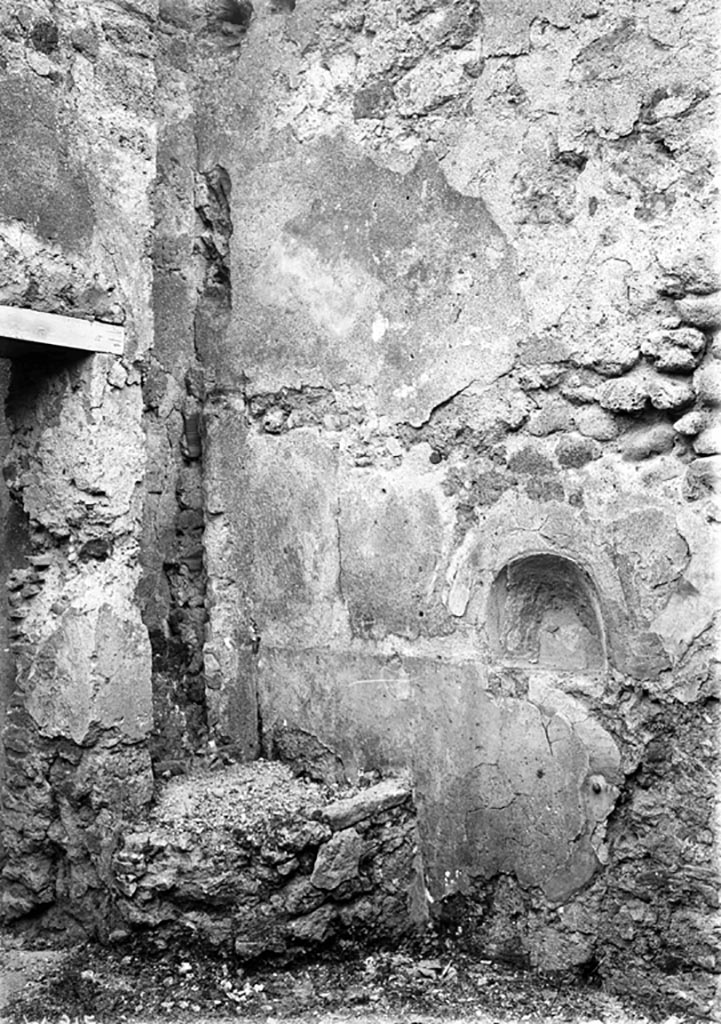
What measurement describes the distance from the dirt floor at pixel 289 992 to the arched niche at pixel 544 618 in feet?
3.04

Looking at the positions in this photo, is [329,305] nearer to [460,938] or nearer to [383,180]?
[383,180]

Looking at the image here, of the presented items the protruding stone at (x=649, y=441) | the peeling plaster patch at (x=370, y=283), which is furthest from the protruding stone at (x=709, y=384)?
Result: the peeling plaster patch at (x=370, y=283)

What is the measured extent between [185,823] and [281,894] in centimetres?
36

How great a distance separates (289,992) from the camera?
3.31m

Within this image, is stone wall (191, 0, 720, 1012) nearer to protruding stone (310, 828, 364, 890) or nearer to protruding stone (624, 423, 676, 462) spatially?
protruding stone (624, 423, 676, 462)

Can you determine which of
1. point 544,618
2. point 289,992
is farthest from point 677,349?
point 289,992

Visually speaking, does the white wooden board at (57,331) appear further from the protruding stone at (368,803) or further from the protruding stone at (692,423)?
the protruding stone at (692,423)

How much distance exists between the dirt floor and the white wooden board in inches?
71.6

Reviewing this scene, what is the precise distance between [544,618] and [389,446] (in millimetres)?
745

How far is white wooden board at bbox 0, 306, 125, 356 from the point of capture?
334 centimetres

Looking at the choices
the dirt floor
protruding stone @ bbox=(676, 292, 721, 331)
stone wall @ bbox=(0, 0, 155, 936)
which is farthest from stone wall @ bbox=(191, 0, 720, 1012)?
stone wall @ bbox=(0, 0, 155, 936)

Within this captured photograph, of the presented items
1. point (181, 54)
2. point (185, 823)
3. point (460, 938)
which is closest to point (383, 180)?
point (181, 54)

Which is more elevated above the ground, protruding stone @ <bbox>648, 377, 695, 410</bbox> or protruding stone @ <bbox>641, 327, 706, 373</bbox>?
protruding stone @ <bbox>641, 327, 706, 373</bbox>

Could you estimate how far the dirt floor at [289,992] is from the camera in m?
3.21
